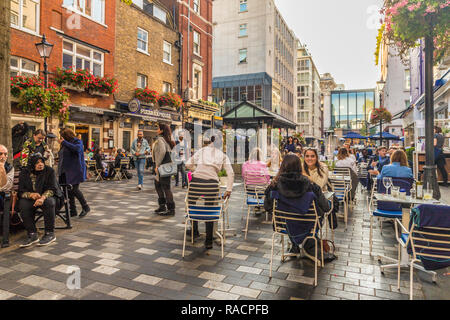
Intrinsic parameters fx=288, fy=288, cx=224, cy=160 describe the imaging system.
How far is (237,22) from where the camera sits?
3891 centimetres

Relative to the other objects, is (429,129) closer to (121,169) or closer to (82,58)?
(121,169)

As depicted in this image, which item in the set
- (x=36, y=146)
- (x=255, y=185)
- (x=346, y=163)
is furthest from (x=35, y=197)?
(x=346, y=163)

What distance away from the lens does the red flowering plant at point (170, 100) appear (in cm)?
1977

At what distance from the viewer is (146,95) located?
18234 mm

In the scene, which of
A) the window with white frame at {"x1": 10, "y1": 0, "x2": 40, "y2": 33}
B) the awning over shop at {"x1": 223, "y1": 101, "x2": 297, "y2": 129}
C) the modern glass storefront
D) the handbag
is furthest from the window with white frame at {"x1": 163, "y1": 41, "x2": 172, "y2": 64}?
the handbag

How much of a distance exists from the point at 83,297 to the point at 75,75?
13257mm

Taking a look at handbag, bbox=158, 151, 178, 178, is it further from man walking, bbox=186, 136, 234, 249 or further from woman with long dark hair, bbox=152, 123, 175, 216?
man walking, bbox=186, 136, 234, 249

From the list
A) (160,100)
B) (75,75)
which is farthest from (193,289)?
(160,100)

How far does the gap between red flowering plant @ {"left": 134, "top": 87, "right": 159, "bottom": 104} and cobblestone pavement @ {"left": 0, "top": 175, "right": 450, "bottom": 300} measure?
13502 mm

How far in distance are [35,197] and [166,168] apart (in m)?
2.81

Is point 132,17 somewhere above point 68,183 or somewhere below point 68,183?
above

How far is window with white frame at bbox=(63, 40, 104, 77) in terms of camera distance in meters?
14.5

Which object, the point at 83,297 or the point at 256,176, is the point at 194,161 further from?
the point at 83,297
